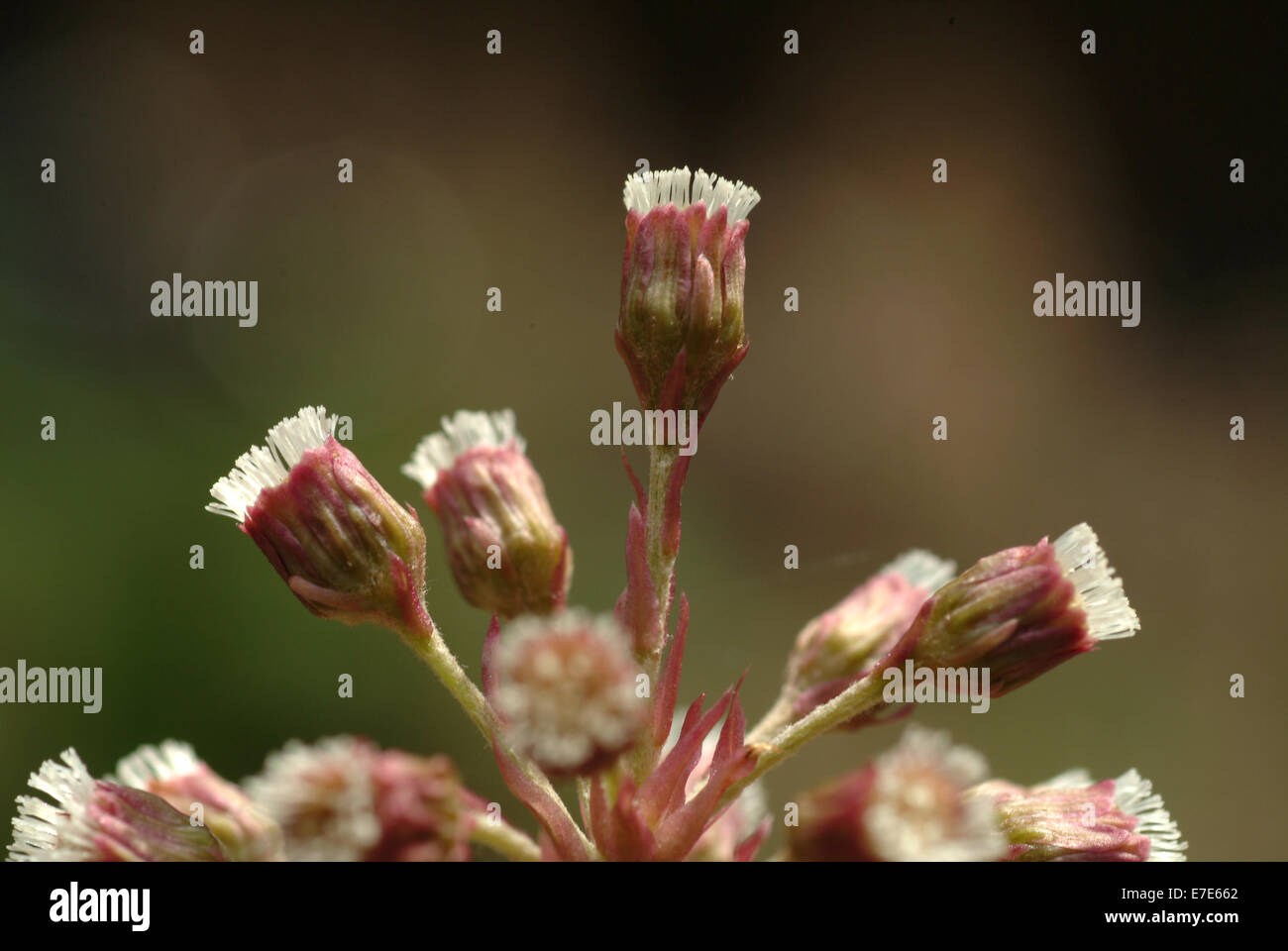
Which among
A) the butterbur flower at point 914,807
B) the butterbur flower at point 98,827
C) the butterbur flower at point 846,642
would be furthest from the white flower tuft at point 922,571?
the butterbur flower at point 98,827

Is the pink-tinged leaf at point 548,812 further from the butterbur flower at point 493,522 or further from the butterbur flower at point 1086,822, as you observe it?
the butterbur flower at point 1086,822

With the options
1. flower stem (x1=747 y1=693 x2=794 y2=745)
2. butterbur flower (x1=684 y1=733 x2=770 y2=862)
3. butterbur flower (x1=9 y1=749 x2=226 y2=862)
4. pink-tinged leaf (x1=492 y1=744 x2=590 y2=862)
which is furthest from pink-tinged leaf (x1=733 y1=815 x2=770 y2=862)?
butterbur flower (x1=9 y1=749 x2=226 y2=862)

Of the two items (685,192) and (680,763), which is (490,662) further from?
(685,192)

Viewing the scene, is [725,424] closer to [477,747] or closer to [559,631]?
[477,747]

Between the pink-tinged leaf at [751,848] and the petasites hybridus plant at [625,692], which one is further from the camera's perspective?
the pink-tinged leaf at [751,848]

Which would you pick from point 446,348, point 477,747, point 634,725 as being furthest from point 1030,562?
point 446,348

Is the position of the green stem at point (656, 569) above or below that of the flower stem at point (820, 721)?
above

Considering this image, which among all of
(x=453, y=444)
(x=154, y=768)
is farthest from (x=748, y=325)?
(x=154, y=768)
